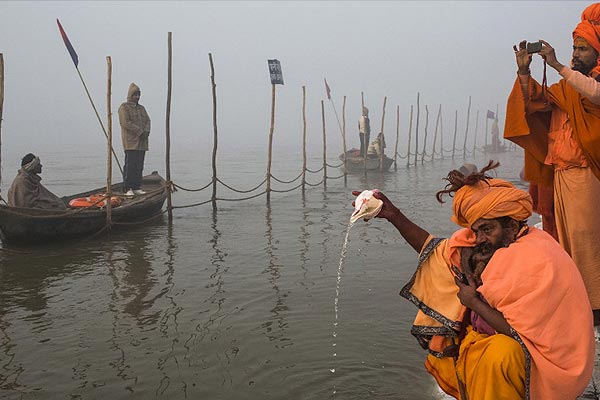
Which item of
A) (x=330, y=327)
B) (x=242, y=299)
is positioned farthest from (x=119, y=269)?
(x=330, y=327)

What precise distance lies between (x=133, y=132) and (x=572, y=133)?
9.53 metres

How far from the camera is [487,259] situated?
2371mm

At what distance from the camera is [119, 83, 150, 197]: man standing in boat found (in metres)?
11.0

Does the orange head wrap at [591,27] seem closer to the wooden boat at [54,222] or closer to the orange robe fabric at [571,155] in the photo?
the orange robe fabric at [571,155]

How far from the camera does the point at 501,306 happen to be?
213 centimetres

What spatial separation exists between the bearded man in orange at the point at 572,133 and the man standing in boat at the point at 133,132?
9098 mm

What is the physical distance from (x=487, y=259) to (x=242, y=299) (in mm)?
4143

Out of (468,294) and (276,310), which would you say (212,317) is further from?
(468,294)

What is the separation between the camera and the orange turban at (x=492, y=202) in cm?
Result: 225

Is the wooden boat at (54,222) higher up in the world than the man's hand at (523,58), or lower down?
lower down

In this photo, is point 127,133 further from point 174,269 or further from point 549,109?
point 549,109

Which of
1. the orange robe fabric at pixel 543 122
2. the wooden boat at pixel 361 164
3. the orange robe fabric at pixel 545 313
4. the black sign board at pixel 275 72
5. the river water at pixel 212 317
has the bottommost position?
the river water at pixel 212 317

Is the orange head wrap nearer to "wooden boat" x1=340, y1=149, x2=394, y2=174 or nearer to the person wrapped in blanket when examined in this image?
the person wrapped in blanket

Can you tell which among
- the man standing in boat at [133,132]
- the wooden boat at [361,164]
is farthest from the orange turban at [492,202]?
the wooden boat at [361,164]
